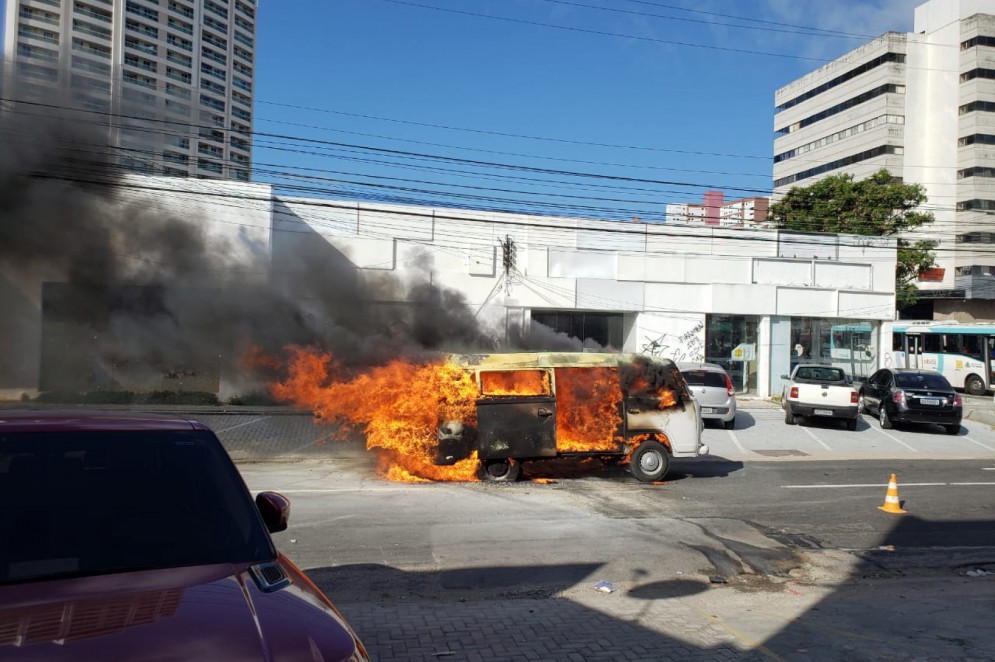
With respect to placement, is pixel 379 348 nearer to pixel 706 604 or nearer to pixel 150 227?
pixel 150 227

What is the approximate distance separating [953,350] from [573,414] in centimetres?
2609

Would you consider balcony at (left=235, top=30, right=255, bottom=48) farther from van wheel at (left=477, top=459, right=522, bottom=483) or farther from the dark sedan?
van wheel at (left=477, top=459, right=522, bottom=483)

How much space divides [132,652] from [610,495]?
8821 mm

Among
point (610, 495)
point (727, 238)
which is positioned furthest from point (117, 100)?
point (727, 238)

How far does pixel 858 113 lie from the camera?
236 ft

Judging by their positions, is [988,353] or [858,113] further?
[858,113]

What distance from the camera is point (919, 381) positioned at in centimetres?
1842

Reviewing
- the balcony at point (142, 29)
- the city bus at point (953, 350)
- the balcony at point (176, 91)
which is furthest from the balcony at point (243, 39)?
the balcony at point (176, 91)

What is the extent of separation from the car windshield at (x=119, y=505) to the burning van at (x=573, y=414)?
7.47m

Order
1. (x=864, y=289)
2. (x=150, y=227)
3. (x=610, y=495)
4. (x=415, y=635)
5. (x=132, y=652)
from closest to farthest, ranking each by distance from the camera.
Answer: (x=132, y=652), (x=415, y=635), (x=610, y=495), (x=150, y=227), (x=864, y=289)

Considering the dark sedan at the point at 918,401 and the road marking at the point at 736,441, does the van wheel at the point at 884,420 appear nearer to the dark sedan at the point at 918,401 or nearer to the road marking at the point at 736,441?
the dark sedan at the point at 918,401

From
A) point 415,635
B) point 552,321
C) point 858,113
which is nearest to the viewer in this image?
point 415,635

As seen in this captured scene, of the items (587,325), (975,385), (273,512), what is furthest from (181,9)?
(273,512)

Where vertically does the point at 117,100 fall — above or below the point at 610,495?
above
